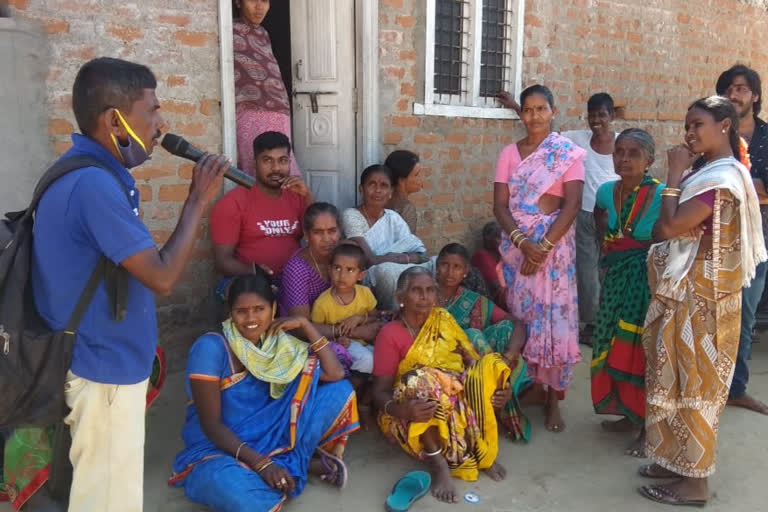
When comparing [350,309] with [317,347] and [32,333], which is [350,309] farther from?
[32,333]

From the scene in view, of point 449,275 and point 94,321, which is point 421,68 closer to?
point 449,275

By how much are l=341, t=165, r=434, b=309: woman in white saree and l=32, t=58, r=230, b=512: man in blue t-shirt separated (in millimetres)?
2080

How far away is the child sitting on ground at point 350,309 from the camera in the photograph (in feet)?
11.2

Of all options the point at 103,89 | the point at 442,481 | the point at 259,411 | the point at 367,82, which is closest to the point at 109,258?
the point at 103,89

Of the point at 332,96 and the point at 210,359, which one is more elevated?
the point at 332,96

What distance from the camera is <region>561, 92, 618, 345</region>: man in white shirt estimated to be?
16.6ft

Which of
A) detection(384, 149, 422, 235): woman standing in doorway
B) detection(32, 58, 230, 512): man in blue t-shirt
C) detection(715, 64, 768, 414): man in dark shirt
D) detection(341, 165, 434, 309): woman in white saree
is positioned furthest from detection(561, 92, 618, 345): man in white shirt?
detection(32, 58, 230, 512): man in blue t-shirt

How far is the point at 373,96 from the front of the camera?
4.61 meters

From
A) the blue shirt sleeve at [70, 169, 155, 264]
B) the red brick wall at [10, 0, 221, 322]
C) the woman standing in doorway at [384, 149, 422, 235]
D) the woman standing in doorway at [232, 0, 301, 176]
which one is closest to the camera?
the blue shirt sleeve at [70, 169, 155, 264]

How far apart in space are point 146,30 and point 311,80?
1430mm

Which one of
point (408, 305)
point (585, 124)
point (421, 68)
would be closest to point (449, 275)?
point (408, 305)

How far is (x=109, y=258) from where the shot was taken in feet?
5.66

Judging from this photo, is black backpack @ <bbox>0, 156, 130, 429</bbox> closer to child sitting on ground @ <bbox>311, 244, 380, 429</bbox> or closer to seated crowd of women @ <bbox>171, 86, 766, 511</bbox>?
seated crowd of women @ <bbox>171, 86, 766, 511</bbox>

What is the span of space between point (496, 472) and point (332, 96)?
9.59ft
